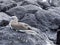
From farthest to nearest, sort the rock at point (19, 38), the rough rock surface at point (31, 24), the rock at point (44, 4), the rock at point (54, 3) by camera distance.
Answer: the rock at point (54, 3)
the rock at point (44, 4)
the rough rock surface at point (31, 24)
the rock at point (19, 38)

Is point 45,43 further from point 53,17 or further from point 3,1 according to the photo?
point 3,1

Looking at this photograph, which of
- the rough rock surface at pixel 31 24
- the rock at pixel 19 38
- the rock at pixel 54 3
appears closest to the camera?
the rock at pixel 19 38

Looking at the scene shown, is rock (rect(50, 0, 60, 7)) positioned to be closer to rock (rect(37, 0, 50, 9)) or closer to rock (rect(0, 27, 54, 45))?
rock (rect(37, 0, 50, 9))

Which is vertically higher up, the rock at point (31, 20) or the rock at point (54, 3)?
the rock at point (31, 20)

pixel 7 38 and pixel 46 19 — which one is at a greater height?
pixel 7 38

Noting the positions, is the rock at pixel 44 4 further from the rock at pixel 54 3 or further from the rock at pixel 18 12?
the rock at pixel 18 12

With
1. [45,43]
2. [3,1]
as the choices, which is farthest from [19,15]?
[45,43]

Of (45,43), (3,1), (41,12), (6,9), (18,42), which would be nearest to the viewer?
(18,42)

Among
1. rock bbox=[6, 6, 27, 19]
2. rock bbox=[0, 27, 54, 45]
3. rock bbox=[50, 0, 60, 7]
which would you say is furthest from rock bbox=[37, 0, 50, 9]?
rock bbox=[0, 27, 54, 45]

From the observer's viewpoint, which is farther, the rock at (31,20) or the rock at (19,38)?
the rock at (31,20)

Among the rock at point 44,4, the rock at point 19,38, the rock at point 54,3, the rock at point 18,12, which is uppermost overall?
→ the rock at point 19,38

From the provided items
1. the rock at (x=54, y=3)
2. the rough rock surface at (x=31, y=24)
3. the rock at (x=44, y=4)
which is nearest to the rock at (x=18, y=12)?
the rough rock surface at (x=31, y=24)

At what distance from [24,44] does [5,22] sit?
2.86 m

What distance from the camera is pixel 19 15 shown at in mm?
8453
